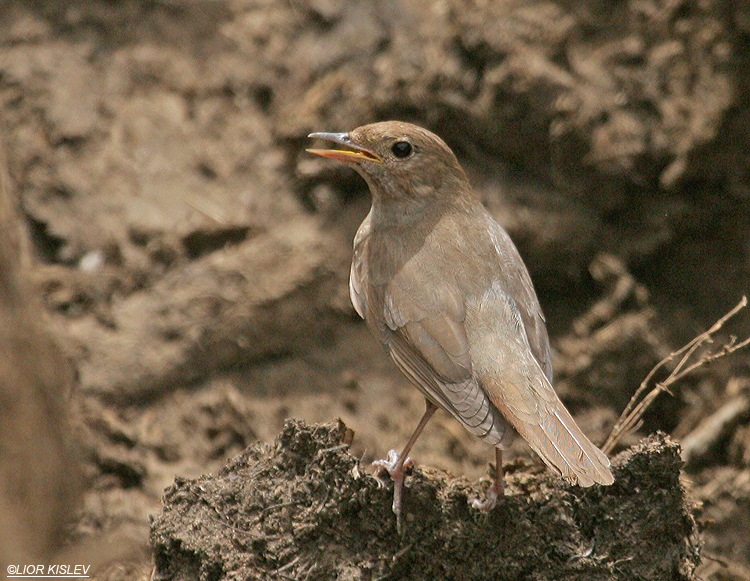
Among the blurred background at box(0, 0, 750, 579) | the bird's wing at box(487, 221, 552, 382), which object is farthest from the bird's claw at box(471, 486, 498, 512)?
the blurred background at box(0, 0, 750, 579)

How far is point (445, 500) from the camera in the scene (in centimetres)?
417

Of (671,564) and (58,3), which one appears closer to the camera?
(671,564)

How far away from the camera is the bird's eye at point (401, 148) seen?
5121 mm

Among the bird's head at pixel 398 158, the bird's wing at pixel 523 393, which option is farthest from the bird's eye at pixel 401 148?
the bird's wing at pixel 523 393

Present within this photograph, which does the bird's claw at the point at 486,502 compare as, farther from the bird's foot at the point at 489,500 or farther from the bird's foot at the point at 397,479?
the bird's foot at the point at 397,479

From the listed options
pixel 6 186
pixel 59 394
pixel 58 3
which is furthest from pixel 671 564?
pixel 58 3

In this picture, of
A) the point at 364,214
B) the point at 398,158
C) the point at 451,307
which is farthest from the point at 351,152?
the point at 364,214

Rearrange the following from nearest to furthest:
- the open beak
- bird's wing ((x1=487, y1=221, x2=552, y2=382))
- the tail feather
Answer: the tail feather → bird's wing ((x1=487, y1=221, x2=552, y2=382)) → the open beak

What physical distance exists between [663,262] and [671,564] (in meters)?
3.55

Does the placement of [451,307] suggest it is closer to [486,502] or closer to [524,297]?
[524,297]

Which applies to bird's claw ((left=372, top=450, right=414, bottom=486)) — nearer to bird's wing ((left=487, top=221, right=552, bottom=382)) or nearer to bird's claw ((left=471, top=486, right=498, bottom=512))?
bird's claw ((left=471, top=486, right=498, bottom=512))

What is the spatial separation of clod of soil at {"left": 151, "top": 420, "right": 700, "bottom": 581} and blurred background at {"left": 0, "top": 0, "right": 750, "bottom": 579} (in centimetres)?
215

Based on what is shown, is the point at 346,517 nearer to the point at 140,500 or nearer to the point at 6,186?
the point at 140,500

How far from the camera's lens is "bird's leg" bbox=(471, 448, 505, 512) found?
4125mm
